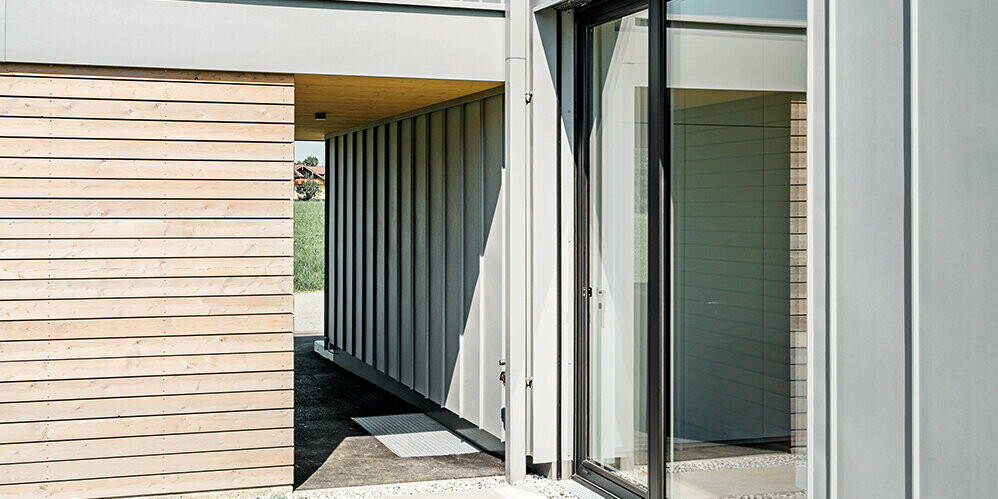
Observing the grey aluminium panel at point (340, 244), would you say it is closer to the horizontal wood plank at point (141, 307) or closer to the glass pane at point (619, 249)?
the horizontal wood plank at point (141, 307)

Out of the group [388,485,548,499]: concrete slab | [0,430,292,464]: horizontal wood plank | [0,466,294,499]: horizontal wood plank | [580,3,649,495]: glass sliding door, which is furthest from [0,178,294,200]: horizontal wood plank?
[388,485,548,499]: concrete slab

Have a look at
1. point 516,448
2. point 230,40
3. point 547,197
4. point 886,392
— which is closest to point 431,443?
point 516,448

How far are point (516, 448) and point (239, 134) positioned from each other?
7.92ft

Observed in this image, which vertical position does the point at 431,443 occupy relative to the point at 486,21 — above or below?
below

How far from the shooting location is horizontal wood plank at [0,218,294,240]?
16.9 feet

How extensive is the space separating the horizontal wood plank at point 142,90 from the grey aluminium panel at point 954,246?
3.53 metres

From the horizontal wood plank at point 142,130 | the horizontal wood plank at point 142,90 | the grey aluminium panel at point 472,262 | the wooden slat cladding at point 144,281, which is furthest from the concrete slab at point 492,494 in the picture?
the horizontal wood plank at point 142,90

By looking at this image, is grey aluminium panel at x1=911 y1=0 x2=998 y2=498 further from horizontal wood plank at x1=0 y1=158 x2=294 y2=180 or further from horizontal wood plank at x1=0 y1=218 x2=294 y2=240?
horizontal wood plank at x1=0 y1=158 x2=294 y2=180

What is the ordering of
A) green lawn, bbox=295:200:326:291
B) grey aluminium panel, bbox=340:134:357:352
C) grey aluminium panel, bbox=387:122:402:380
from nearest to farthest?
1. grey aluminium panel, bbox=387:122:402:380
2. grey aluminium panel, bbox=340:134:357:352
3. green lawn, bbox=295:200:326:291

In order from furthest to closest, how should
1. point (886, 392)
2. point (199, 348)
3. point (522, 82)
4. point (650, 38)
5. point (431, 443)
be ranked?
point (431, 443)
point (522, 82)
point (199, 348)
point (650, 38)
point (886, 392)

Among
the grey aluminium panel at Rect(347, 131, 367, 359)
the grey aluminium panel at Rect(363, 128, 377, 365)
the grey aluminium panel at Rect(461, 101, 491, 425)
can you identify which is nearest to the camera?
the grey aluminium panel at Rect(461, 101, 491, 425)

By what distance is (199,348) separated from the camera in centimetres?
539

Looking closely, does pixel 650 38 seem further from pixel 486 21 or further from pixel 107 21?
pixel 107 21

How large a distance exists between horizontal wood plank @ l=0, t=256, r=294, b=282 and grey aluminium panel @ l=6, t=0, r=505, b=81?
3.34 ft
